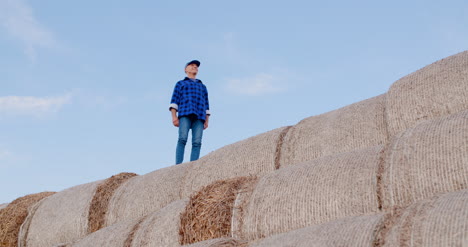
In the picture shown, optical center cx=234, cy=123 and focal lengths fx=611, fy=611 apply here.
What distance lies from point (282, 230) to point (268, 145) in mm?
1444

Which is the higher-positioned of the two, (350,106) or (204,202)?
(350,106)

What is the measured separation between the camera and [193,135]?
6848 mm

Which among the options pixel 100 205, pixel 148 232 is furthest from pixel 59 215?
pixel 148 232

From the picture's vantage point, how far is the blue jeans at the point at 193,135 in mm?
6586

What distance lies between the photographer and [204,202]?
13.5ft

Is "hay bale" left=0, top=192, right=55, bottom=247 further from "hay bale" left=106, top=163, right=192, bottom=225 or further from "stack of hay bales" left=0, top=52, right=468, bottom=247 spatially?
"hay bale" left=106, top=163, right=192, bottom=225

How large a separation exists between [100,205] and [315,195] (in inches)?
98.7

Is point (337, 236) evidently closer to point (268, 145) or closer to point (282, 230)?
point (282, 230)

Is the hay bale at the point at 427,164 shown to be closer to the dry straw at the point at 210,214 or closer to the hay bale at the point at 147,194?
the dry straw at the point at 210,214

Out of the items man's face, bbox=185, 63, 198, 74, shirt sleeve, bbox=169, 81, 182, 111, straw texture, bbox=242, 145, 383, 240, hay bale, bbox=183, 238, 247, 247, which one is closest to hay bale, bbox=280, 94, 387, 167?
straw texture, bbox=242, 145, 383, 240

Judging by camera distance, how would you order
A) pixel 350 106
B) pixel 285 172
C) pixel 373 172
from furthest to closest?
pixel 350 106
pixel 285 172
pixel 373 172

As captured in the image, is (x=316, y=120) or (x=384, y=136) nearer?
(x=384, y=136)

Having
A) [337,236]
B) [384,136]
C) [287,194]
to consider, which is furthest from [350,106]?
[337,236]

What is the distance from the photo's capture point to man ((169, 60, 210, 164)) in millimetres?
6688
